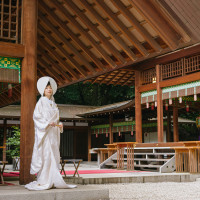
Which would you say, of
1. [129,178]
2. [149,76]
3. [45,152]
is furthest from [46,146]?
[149,76]

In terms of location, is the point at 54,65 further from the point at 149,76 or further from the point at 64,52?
the point at 149,76

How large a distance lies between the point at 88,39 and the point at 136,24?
1340 millimetres

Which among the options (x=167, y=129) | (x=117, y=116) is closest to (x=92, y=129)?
(x=117, y=116)

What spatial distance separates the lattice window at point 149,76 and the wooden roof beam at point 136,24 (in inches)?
159

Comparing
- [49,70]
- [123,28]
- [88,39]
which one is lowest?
[49,70]

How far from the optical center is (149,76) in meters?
13.2

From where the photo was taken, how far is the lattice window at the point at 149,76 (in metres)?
13.0

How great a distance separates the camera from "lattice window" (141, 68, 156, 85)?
12969 mm

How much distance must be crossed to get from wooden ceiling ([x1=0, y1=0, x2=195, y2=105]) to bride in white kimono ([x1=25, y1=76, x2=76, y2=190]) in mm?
3699

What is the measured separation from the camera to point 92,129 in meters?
19.6

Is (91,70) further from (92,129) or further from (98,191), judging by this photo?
(92,129)

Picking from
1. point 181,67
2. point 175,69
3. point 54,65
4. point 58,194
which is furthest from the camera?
point 181,67

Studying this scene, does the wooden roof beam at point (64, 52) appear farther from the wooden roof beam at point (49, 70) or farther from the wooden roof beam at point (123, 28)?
the wooden roof beam at point (123, 28)

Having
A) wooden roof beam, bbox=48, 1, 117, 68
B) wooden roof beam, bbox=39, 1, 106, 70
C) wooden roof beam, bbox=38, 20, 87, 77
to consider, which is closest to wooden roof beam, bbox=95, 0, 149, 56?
wooden roof beam, bbox=48, 1, 117, 68
